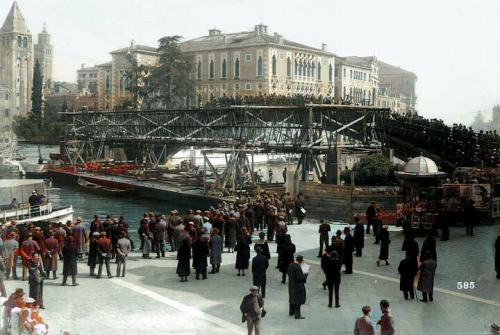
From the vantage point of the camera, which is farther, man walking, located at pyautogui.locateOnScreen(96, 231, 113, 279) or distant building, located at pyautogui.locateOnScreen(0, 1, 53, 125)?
distant building, located at pyautogui.locateOnScreen(0, 1, 53, 125)

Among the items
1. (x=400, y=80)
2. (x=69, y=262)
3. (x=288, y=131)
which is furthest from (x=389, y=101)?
(x=69, y=262)

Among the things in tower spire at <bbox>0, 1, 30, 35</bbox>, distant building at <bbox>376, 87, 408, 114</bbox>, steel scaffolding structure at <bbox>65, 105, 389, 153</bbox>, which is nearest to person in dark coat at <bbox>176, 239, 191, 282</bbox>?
tower spire at <bbox>0, 1, 30, 35</bbox>

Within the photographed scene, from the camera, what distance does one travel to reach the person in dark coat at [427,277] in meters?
11.4

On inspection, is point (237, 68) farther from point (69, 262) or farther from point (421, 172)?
point (69, 262)

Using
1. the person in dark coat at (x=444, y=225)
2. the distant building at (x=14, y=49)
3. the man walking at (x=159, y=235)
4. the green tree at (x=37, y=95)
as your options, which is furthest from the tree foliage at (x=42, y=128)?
the person in dark coat at (x=444, y=225)

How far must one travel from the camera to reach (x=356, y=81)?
116ft

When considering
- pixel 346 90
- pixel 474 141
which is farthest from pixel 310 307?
pixel 346 90

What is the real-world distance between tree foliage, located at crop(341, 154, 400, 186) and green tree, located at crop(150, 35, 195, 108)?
348 inches

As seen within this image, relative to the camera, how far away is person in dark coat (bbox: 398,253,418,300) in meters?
11.7

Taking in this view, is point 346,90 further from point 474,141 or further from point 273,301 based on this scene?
point 273,301

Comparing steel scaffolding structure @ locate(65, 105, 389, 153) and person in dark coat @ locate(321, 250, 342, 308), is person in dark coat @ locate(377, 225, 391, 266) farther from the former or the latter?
steel scaffolding structure @ locate(65, 105, 389, 153)

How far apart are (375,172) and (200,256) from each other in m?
12.8

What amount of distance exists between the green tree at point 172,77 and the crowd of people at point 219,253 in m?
8.62

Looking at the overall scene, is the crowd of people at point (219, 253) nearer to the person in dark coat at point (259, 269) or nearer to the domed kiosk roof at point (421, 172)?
the person in dark coat at point (259, 269)
